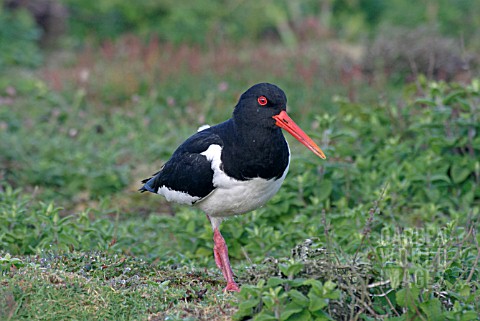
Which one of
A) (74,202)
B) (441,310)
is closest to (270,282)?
(441,310)

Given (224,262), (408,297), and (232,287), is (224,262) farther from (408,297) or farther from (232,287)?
(408,297)

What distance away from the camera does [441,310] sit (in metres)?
4.35

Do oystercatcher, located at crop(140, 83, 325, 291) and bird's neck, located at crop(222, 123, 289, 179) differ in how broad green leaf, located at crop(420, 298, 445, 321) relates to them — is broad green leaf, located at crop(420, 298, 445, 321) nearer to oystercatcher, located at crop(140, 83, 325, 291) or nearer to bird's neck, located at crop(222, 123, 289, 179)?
oystercatcher, located at crop(140, 83, 325, 291)

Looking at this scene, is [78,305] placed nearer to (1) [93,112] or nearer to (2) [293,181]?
(2) [293,181]

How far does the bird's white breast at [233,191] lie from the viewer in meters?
5.21

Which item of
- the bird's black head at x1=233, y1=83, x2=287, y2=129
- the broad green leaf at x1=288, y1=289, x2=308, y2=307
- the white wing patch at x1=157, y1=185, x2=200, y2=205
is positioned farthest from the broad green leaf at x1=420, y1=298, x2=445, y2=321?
the white wing patch at x1=157, y1=185, x2=200, y2=205

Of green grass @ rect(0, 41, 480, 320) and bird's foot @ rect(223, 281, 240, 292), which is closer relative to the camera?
green grass @ rect(0, 41, 480, 320)

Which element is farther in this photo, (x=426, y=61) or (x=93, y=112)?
(x=426, y=61)

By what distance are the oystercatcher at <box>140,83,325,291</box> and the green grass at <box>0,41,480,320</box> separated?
484mm

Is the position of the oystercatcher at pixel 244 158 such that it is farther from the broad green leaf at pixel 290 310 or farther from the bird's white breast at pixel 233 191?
the broad green leaf at pixel 290 310

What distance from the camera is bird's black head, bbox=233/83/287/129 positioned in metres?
5.23

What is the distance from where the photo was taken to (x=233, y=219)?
6668mm

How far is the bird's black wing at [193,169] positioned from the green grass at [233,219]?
0.59 m

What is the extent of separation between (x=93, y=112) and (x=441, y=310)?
6.89 m
